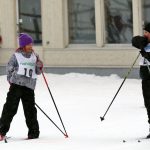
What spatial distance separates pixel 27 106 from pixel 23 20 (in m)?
9.31

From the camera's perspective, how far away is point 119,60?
16234 mm

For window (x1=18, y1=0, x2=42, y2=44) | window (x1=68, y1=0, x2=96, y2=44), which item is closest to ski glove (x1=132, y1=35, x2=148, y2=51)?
window (x1=68, y1=0, x2=96, y2=44)

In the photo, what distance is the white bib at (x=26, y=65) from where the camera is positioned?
8.46 meters

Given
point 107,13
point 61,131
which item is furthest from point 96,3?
point 61,131

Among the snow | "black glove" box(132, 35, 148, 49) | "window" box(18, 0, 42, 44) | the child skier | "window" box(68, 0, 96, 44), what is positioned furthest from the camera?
"window" box(18, 0, 42, 44)

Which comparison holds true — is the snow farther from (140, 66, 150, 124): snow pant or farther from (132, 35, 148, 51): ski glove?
(132, 35, 148, 51): ski glove

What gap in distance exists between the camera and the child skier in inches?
333

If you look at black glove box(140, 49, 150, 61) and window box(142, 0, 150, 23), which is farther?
window box(142, 0, 150, 23)

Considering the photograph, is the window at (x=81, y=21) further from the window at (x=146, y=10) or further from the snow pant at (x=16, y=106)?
the snow pant at (x=16, y=106)

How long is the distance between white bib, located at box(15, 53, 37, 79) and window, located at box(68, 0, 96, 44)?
329 inches

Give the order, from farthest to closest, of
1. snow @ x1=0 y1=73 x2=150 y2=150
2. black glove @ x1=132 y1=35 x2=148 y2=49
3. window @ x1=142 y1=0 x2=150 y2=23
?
window @ x1=142 y1=0 x2=150 y2=23 → black glove @ x1=132 y1=35 x2=148 y2=49 → snow @ x1=0 y1=73 x2=150 y2=150

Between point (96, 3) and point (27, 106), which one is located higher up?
point (96, 3)

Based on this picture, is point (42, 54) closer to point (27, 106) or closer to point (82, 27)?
point (82, 27)

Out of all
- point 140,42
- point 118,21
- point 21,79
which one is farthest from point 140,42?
point 118,21
